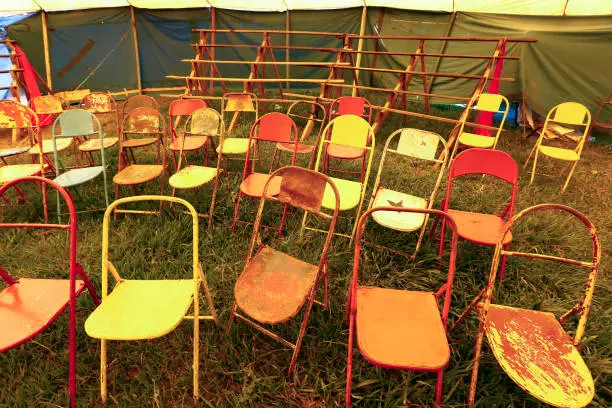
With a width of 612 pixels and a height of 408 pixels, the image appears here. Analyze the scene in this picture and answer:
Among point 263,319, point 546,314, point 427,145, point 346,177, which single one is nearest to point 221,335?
point 263,319

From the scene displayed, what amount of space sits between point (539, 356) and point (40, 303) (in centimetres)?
301

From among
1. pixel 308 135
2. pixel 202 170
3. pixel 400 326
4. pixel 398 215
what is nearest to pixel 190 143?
pixel 202 170

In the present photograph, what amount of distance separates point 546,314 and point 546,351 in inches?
14.2

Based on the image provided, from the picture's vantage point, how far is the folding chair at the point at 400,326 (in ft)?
5.86

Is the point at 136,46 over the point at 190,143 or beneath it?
over

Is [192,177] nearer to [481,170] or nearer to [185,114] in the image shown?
[185,114]

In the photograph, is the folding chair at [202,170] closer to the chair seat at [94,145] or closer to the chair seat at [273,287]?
the chair seat at [94,145]

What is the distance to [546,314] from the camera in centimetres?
220

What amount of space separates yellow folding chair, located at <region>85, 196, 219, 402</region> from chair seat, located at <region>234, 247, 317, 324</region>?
0.32 metres

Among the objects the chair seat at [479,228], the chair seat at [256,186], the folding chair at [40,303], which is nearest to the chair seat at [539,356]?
the chair seat at [479,228]

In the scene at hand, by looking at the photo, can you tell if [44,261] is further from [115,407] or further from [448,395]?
[448,395]

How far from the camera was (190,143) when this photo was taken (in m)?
4.64

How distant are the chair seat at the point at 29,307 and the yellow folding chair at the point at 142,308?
0.93 feet

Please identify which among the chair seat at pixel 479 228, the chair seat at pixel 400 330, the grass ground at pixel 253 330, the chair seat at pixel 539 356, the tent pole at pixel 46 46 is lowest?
the grass ground at pixel 253 330
